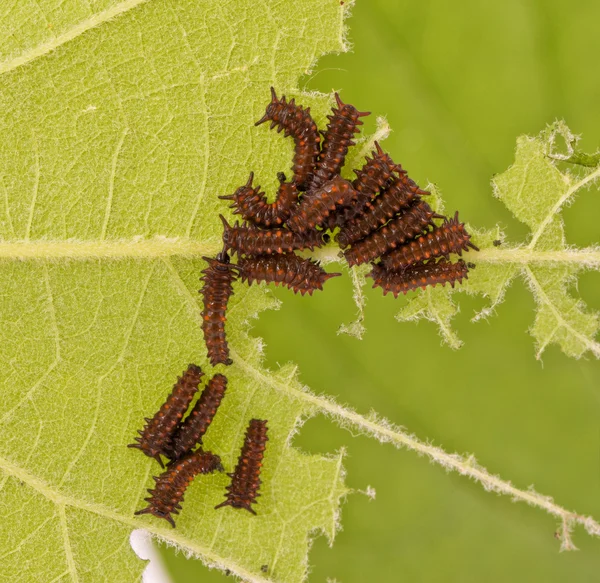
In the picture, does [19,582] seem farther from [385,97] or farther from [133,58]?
[385,97]

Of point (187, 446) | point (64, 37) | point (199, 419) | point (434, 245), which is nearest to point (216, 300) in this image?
point (199, 419)

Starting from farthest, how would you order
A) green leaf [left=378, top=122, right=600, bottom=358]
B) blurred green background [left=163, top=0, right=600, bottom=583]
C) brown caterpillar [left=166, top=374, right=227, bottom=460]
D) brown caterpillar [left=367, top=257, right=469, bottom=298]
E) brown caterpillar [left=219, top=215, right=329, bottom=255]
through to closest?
blurred green background [left=163, top=0, right=600, bottom=583]
green leaf [left=378, top=122, right=600, bottom=358]
brown caterpillar [left=166, top=374, right=227, bottom=460]
brown caterpillar [left=367, top=257, right=469, bottom=298]
brown caterpillar [left=219, top=215, right=329, bottom=255]

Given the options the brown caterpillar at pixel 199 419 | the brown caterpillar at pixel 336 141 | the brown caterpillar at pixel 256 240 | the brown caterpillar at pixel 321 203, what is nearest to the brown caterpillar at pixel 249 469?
the brown caterpillar at pixel 199 419

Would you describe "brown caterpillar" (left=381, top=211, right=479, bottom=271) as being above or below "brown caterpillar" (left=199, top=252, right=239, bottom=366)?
A: above

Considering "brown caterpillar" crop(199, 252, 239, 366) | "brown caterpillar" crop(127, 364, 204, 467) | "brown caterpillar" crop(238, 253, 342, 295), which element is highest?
"brown caterpillar" crop(238, 253, 342, 295)

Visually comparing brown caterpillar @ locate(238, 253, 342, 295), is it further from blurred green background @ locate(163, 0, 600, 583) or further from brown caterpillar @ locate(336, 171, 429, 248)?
blurred green background @ locate(163, 0, 600, 583)

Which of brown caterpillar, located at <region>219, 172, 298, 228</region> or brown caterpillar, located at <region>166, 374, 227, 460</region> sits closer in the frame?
brown caterpillar, located at <region>219, 172, 298, 228</region>

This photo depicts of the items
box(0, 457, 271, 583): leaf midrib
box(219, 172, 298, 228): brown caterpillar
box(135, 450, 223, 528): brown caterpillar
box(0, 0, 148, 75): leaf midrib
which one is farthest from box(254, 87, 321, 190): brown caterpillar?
box(0, 457, 271, 583): leaf midrib

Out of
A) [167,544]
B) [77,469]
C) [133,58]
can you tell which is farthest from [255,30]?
[167,544]
